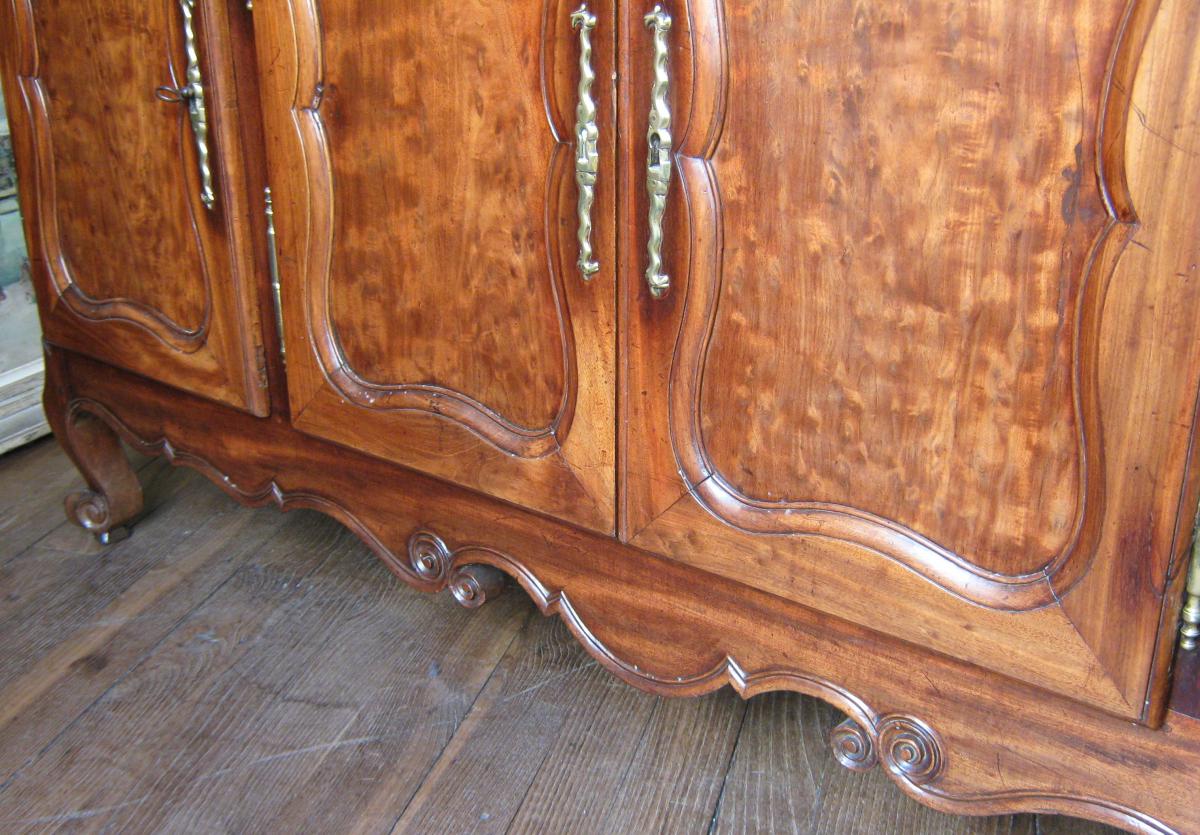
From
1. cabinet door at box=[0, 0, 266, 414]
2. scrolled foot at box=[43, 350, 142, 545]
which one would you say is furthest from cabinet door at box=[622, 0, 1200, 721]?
scrolled foot at box=[43, 350, 142, 545]

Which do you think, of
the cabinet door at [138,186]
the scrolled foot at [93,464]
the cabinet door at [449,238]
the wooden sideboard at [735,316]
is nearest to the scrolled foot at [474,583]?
the wooden sideboard at [735,316]

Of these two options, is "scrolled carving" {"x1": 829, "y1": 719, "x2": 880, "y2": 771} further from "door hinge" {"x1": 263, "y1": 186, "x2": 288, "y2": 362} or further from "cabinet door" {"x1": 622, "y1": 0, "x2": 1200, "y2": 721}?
"door hinge" {"x1": 263, "y1": 186, "x2": 288, "y2": 362}

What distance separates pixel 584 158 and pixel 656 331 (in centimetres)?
13

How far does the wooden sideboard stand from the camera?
2.23 feet

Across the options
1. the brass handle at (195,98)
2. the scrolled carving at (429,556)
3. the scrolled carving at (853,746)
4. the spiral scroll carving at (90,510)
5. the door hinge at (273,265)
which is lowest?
the spiral scroll carving at (90,510)

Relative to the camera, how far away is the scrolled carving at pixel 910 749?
857 mm

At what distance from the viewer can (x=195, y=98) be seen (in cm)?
104

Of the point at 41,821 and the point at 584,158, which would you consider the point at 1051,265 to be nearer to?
the point at 584,158

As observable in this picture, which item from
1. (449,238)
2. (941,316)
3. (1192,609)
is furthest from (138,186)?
(1192,609)

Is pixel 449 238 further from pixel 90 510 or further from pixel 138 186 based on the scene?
pixel 90 510

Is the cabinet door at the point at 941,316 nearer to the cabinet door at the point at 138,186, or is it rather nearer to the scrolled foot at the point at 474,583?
the scrolled foot at the point at 474,583

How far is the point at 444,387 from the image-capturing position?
3.31 ft

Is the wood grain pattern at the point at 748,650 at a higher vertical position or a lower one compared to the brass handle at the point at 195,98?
lower

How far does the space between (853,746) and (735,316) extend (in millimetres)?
350
